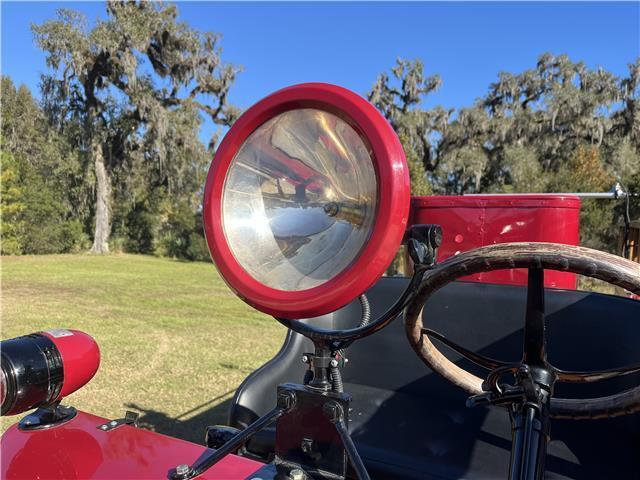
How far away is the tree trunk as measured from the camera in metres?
18.0

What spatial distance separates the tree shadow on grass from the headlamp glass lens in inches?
91.1

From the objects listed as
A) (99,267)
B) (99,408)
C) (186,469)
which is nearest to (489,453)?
(186,469)

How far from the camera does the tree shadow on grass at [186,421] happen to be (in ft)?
10.0

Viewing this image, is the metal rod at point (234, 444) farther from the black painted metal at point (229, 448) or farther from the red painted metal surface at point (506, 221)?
the red painted metal surface at point (506, 221)

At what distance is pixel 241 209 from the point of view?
103 cm

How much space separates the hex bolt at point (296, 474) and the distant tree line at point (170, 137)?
14.3 metres

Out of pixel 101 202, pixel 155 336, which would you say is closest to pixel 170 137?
pixel 101 202

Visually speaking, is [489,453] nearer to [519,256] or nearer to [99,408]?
[519,256]

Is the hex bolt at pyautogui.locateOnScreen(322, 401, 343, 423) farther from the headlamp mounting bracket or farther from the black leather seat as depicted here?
the black leather seat

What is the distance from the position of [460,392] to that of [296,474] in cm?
130

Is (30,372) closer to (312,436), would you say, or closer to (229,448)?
(229,448)

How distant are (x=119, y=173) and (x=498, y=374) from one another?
1952cm

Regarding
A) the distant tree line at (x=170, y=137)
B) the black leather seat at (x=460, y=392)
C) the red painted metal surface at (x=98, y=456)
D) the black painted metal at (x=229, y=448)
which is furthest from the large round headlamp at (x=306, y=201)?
the distant tree line at (x=170, y=137)

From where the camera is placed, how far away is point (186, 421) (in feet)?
10.6
